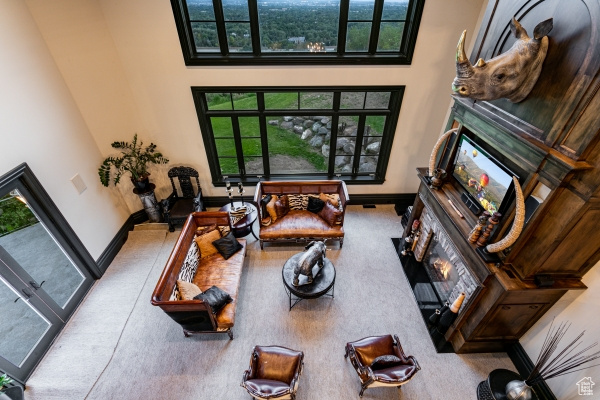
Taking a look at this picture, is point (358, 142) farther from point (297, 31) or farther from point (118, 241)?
point (118, 241)

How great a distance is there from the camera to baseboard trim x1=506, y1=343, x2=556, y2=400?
3.19 m

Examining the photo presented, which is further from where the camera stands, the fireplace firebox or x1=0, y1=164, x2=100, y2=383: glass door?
the fireplace firebox

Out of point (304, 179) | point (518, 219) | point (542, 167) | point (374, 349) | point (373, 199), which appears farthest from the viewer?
point (373, 199)

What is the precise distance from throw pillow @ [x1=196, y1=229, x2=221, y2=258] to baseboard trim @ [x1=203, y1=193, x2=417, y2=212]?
1.81m

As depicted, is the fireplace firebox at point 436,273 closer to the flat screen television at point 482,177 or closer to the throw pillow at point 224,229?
the flat screen television at point 482,177

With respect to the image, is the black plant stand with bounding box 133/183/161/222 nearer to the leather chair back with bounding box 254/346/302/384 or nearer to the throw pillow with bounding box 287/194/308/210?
the throw pillow with bounding box 287/194/308/210

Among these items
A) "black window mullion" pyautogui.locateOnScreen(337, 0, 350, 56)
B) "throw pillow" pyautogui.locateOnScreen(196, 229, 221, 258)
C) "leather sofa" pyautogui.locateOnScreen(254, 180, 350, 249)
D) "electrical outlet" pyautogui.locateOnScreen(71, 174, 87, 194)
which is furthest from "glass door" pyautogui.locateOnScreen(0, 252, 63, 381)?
"black window mullion" pyautogui.locateOnScreen(337, 0, 350, 56)

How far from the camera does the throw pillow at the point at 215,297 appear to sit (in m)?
3.63

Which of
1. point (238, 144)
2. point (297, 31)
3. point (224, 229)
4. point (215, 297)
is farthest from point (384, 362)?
point (297, 31)

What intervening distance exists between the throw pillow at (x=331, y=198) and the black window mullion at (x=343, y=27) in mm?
2376

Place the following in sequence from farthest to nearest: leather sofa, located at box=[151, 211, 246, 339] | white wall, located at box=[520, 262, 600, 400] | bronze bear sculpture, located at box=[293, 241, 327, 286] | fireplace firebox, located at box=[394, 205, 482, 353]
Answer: bronze bear sculpture, located at box=[293, 241, 327, 286], fireplace firebox, located at box=[394, 205, 482, 353], leather sofa, located at box=[151, 211, 246, 339], white wall, located at box=[520, 262, 600, 400]

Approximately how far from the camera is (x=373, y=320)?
158 inches

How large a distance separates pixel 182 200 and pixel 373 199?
406cm

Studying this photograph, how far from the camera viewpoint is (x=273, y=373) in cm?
310
